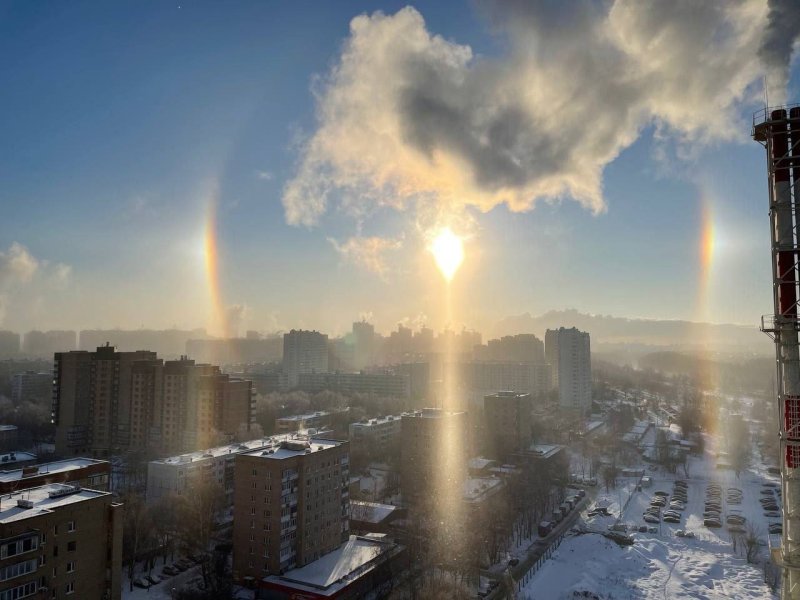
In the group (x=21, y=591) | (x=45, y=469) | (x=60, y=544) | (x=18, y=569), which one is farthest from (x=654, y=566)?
(x=45, y=469)

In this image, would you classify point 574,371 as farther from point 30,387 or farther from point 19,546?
point 30,387

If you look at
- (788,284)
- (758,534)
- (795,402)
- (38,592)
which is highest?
(788,284)

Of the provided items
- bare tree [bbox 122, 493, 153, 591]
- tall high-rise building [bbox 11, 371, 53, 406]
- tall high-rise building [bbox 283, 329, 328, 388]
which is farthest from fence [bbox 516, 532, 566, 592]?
tall high-rise building [bbox 283, 329, 328, 388]

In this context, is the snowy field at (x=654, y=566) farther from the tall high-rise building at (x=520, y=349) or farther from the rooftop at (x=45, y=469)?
the tall high-rise building at (x=520, y=349)

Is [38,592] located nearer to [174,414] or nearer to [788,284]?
[788,284]

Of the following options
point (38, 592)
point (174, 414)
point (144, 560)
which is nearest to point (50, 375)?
point (174, 414)

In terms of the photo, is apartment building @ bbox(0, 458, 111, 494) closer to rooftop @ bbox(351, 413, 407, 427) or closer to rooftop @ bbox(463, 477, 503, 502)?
rooftop @ bbox(463, 477, 503, 502)
